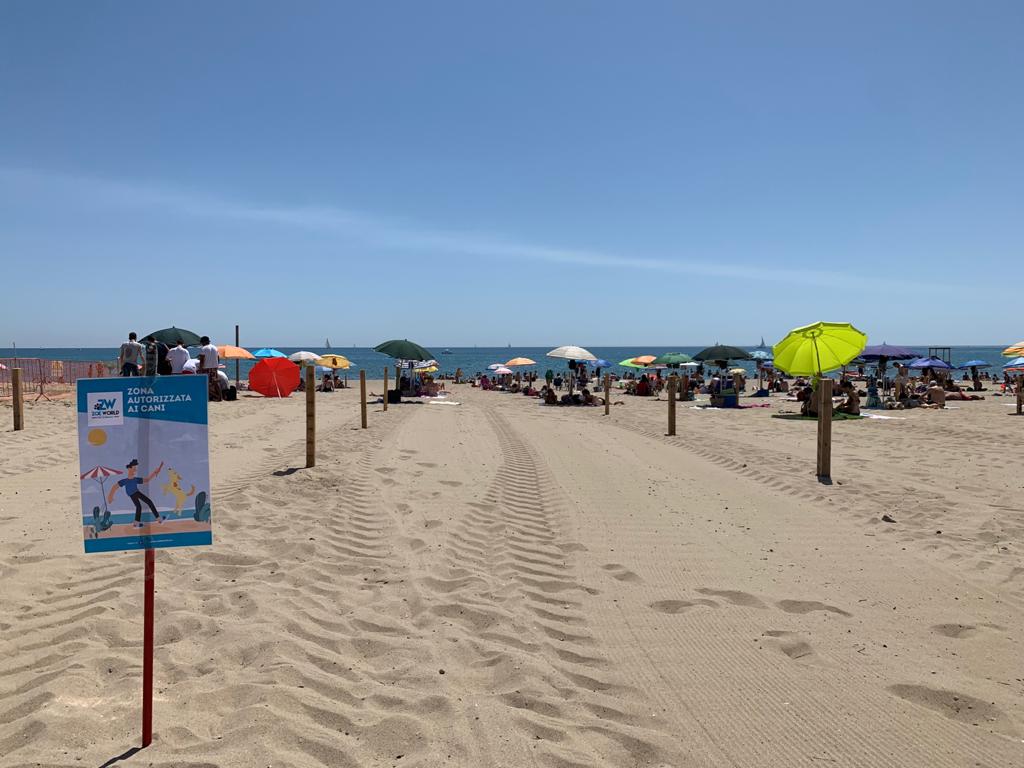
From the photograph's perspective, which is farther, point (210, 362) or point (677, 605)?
point (210, 362)

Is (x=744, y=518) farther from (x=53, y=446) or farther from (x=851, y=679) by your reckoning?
(x=53, y=446)

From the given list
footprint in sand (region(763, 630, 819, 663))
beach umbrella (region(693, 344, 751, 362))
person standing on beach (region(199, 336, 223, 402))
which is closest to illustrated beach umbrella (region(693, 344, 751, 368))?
beach umbrella (region(693, 344, 751, 362))

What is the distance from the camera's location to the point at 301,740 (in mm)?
2914

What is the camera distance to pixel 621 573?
524 centimetres

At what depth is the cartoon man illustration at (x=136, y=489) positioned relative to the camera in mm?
2877

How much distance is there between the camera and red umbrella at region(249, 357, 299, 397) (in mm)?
22469

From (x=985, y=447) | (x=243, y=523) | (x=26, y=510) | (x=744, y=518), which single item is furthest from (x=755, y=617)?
(x=985, y=447)

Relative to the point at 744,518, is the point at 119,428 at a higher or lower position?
higher

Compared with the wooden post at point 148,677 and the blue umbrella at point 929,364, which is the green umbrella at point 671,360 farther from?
the wooden post at point 148,677

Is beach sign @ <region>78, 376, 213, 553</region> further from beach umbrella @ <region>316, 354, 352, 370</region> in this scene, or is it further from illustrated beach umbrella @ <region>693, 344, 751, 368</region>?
beach umbrella @ <region>316, 354, 352, 370</region>

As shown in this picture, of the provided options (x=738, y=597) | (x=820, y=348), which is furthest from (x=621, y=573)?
(x=820, y=348)

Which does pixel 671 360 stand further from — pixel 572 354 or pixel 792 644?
pixel 792 644

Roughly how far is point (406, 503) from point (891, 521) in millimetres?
5115

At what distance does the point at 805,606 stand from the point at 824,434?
523 cm
